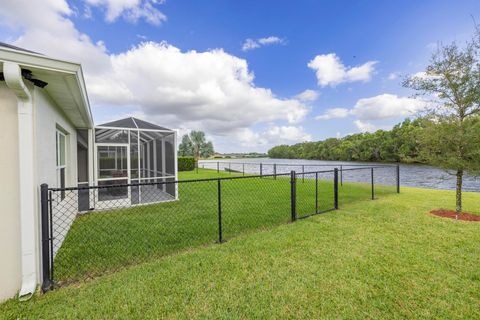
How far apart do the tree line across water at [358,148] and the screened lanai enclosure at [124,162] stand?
60.2ft

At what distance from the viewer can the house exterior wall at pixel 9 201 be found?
7.47 feet

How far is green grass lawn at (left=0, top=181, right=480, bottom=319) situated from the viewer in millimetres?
2029

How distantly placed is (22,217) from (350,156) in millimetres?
41790

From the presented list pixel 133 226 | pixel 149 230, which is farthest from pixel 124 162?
pixel 149 230

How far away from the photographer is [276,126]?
28.0m

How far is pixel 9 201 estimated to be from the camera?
2.32m

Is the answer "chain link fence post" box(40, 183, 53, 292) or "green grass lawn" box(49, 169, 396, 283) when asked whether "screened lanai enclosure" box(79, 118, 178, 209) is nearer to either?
"green grass lawn" box(49, 169, 396, 283)

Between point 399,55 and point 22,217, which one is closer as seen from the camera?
point 22,217

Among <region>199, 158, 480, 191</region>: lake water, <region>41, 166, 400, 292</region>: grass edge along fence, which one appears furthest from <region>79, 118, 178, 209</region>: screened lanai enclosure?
<region>199, 158, 480, 191</region>: lake water

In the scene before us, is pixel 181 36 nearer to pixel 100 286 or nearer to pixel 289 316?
pixel 100 286

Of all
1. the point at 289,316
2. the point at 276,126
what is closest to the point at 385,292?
the point at 289,316

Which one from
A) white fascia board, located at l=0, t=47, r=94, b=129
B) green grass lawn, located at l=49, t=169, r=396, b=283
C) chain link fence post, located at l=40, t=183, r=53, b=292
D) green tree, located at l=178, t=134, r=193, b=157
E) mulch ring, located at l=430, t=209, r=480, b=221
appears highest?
green tree, located at l=178, t=134, r=193, b=157

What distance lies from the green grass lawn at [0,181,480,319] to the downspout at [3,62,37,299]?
0.26 m

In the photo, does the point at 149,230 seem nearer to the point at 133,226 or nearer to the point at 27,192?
the point at 133,226
